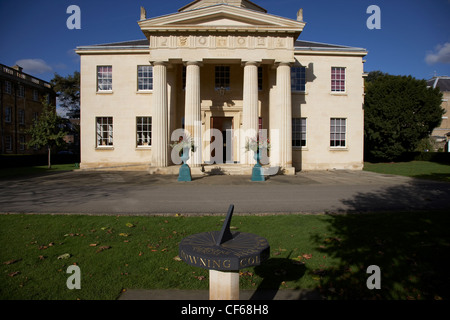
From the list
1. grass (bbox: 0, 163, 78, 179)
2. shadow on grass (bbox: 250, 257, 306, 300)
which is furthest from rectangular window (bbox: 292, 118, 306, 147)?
shadow on grass (bbox: 250, 257, 306, 300)

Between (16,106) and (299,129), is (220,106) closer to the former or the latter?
(299,129)

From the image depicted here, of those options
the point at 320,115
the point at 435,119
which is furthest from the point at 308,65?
the point at 435,119

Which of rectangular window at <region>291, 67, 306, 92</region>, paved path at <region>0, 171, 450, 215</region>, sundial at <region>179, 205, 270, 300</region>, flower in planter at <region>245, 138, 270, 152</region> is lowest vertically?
paved path at <region>0, 171, 450, 215</region>

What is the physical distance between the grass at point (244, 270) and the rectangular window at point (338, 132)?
18.4 meters

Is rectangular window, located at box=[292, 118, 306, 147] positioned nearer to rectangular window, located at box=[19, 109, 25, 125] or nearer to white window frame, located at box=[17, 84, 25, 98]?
rectangular window, located at box=[19, 109, 25, 125]

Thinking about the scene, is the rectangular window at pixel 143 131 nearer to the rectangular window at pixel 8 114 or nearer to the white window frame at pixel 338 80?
the white window frame at pixel 338 80

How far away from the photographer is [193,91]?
2039 cm

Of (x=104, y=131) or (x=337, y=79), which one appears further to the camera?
(x=337, y=79)

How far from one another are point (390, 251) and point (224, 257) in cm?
384

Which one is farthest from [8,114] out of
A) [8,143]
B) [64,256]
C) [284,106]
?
[64,256]

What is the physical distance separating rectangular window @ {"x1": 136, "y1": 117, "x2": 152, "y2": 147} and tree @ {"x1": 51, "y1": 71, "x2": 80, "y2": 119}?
38.9 meters

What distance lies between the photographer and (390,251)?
17.6ft

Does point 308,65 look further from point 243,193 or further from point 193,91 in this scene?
point 243,193

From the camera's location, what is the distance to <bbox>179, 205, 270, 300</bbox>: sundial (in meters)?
3.05
